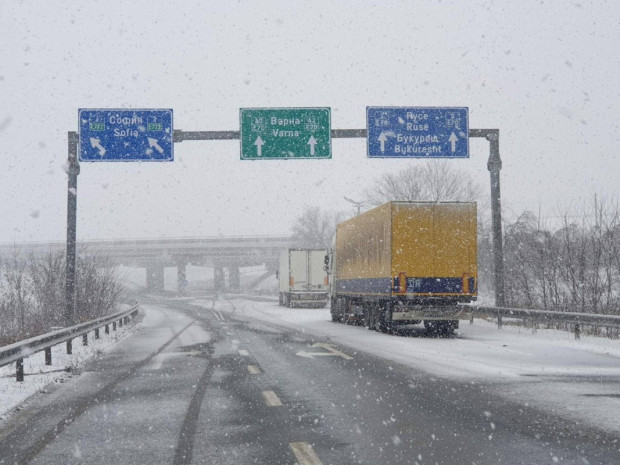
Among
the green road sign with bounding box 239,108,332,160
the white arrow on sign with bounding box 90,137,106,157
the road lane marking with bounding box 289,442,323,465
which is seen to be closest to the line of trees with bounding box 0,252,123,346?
the white arrow on sign with bounding box 90,137,106,157

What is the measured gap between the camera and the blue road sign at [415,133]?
22625 mm

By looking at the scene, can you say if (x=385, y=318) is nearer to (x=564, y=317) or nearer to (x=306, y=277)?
(x=564, y=317)

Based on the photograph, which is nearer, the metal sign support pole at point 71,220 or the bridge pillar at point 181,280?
the metal sign support pole at point 71,220

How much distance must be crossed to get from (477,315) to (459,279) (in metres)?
6.89

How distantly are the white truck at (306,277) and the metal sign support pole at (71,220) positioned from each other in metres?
22.5

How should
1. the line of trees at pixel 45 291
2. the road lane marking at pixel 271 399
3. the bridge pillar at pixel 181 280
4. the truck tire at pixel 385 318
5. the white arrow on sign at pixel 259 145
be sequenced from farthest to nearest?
1. the bridge pillar at pixel 181 280
2. the line of trees at pixel 45 291
3. the white arrow on sign at pixel 259 145
4. the truck tire at pixel 385 318
5. the road lane marking at pixel 271 399

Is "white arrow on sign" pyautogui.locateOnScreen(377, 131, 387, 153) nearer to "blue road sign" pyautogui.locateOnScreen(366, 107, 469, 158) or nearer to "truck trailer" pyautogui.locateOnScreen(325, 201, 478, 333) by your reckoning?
"blue road sign" pyautogui.locateOnScreen(366, 107, 469, 158)

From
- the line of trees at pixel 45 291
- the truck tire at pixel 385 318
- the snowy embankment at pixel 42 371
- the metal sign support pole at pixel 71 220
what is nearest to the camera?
the snowy embankment at pixel 42 371

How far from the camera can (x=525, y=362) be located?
43.6 feet

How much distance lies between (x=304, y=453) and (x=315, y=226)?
108 meters

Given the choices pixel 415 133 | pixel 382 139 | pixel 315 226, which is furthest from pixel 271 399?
pixel 315 226

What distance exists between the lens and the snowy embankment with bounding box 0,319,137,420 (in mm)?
10000

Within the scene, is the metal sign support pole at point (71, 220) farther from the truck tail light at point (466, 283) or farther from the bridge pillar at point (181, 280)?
the bridge pillar at point (181, 280)

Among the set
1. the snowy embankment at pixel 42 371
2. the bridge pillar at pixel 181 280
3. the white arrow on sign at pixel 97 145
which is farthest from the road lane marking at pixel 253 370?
the bridge pillar at pixel 181 280
